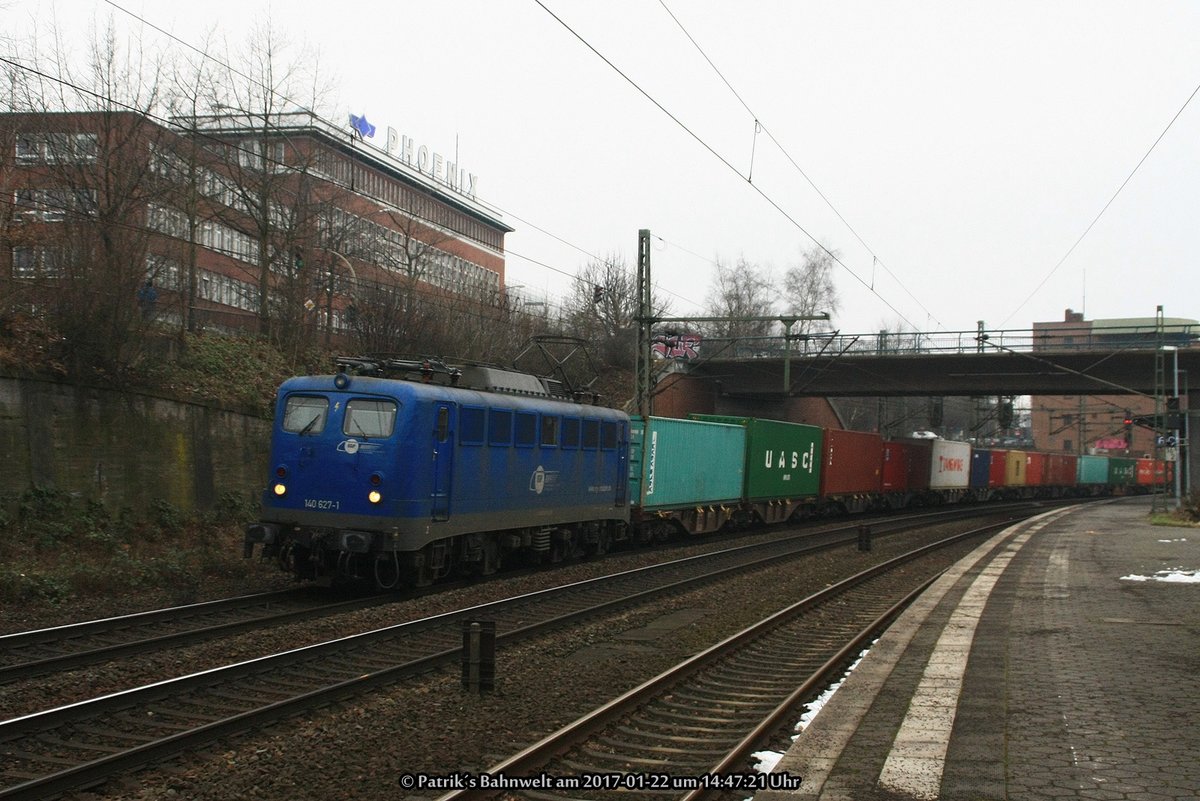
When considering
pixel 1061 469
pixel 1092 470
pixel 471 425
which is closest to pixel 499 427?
pixel 471 425

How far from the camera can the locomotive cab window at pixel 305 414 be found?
1444 centimetres

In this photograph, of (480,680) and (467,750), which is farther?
(480,680)

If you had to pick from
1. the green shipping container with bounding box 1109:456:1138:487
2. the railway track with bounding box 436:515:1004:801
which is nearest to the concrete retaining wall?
the railway track with bounding box 436:515:1004:801

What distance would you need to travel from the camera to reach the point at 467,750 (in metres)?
7.20

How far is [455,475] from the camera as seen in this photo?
590 inches

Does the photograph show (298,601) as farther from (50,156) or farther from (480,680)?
(50,156)

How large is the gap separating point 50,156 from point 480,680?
1467 centimetres

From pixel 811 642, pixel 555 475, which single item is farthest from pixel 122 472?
pixel 811 642

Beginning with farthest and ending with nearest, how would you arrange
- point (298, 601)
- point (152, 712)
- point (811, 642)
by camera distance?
point (298, 601) → point (811, 642) → point (152, 712)

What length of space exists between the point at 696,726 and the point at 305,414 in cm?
831

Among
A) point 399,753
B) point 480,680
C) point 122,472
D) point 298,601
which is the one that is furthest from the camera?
point 122,472

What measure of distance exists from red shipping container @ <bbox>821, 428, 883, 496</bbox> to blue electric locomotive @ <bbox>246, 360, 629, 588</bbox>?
20.0m

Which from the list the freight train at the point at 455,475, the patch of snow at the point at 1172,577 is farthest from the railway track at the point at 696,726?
the patch of snow at the point at 1172,577

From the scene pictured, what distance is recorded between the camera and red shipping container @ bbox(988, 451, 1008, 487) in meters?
55.4
